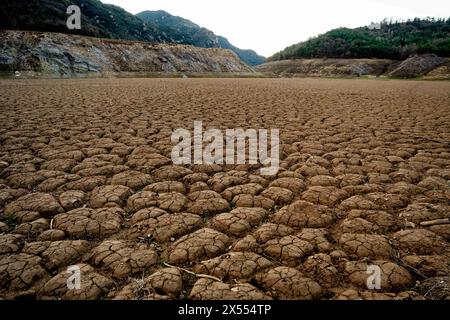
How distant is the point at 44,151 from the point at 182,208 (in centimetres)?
238

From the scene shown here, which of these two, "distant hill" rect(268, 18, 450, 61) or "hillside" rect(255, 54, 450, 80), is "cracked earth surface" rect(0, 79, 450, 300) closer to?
"hillside" rect(255, 54, 450, 80)

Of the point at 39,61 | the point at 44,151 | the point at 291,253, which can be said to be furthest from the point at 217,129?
the point at 39,61

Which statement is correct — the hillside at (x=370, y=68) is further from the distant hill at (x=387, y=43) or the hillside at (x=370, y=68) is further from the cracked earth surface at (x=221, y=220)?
the cracked earth surface at (x=221, y=220)

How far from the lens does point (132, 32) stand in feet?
231

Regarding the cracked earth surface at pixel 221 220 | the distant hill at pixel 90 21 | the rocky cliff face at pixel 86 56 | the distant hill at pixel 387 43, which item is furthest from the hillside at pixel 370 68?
the cracked earth surface at pixel 221 220

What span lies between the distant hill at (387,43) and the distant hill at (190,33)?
35.0m

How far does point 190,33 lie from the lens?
131000 mm

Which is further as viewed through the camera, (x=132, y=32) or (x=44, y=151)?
(x=132, y=32)

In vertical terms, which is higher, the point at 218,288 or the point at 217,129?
the point at 217,129

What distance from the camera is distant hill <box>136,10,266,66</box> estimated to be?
106 metres

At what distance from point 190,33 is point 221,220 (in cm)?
14219
